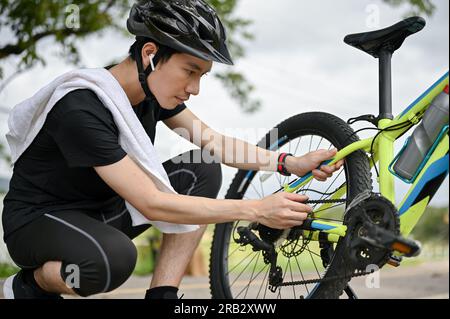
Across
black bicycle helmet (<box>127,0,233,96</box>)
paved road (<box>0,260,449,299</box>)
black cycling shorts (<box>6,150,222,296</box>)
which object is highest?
black bicycle helmet (<box>127,0,233,96</box>)

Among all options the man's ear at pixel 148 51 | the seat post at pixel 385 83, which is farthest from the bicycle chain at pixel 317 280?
the man's ear at pixel 148 51

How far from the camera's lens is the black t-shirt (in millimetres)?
1777

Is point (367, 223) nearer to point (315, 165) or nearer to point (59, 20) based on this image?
point (315, 165)

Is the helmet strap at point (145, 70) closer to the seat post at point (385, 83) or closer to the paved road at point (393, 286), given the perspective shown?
the seat post at point (385, 83)

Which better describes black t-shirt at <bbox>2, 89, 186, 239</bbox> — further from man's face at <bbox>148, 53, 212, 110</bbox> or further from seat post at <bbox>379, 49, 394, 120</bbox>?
seat post at <bbox>379, 49, 394, 120</bbox>

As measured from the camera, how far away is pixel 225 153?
2402 mm

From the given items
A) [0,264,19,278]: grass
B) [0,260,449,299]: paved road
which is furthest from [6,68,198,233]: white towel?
[0,264,19,278]: grass

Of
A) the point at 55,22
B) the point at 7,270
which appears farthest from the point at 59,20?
the point at 7,270

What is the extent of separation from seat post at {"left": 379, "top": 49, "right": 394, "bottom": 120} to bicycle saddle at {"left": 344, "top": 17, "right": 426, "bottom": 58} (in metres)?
0.02

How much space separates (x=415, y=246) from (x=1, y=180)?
532cm

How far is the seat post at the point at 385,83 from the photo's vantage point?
6.39 ft

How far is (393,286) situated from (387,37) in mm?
2681

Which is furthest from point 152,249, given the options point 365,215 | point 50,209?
point 365,215

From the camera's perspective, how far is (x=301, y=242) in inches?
80.7
